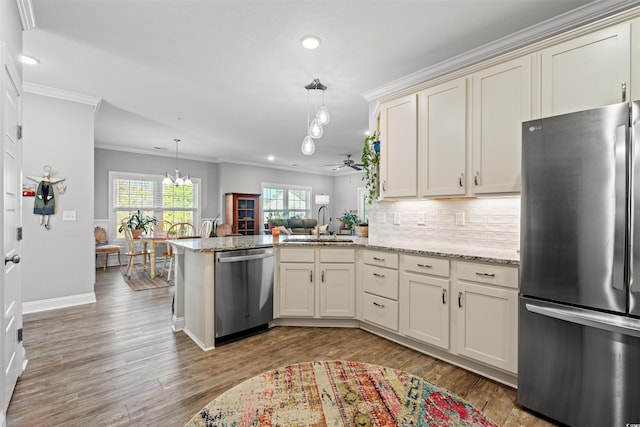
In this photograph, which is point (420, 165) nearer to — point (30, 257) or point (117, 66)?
point (117, 66)

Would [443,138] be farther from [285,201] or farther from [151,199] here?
[285,201]

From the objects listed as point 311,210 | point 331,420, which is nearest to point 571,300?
point 331,420

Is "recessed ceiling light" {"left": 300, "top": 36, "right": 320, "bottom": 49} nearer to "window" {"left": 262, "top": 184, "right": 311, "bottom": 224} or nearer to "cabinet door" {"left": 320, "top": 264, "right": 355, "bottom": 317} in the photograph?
"cabinet door" {"left": 320, "top": 264, "right": 355, "bottom": 317}

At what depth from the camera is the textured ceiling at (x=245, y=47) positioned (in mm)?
2209

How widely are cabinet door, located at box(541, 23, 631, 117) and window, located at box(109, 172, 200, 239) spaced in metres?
7.73

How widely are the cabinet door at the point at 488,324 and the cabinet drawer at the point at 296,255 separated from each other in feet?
4.79

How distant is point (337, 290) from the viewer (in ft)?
10.5

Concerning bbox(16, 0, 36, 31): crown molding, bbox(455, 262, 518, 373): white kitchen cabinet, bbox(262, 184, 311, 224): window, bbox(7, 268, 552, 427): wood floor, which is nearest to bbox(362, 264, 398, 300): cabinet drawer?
bbox(7, 268, 552, 427): wood floor

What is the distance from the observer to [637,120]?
1.52 meters

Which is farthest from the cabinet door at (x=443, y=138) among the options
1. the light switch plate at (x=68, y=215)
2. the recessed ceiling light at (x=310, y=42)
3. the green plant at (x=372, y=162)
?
the light switch plate at (x=68, y=215)

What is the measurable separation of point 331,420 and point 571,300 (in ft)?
5.22

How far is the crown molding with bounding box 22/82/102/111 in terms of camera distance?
3578mm

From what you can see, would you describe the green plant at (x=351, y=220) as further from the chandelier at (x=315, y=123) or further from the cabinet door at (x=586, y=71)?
the cabinet door at (x=586, y=71)

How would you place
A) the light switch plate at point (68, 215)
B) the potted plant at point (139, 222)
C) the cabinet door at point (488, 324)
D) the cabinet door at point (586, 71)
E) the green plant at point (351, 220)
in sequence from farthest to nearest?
1. the potted plant at point (139, 222)
2. the green plant at point (351, 220)
3. the light switch plate at point (68, 215)
4. the cabinet door at point (488, 324)
5. the cabinet door at point (586, 71)
